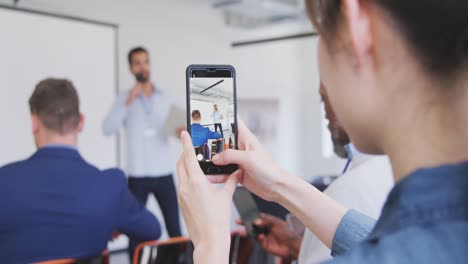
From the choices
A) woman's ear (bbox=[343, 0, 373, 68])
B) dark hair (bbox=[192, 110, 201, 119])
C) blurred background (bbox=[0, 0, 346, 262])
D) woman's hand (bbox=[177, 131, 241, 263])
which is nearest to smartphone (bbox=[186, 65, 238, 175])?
dark hair (bbox=[192, 110, 201, 119])

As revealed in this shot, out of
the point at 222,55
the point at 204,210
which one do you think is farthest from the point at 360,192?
the point at 222,55

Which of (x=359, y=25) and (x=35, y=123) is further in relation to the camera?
(x=35, y=123)

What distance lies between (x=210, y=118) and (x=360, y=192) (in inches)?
22.0

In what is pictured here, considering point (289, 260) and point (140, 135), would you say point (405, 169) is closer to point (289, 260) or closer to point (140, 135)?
point (289, 260)

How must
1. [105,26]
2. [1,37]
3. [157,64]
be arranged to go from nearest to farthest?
[1,37]
[105,26]
[157,64]

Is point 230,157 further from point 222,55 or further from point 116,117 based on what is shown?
point 222,55

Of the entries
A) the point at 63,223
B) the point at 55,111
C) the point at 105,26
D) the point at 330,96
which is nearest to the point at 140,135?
the point at 105,26

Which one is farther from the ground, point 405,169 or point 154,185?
point 405,169

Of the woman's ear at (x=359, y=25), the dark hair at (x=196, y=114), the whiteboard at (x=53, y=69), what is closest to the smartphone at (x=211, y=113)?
the dark hair at (x=196, y=114)

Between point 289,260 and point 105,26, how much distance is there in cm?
333

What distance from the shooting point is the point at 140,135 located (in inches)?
153

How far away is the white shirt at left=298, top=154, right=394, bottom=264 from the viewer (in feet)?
4.13

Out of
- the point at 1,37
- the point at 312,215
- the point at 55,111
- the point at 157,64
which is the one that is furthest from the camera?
the point at 157,64

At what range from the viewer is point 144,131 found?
3891 mm
